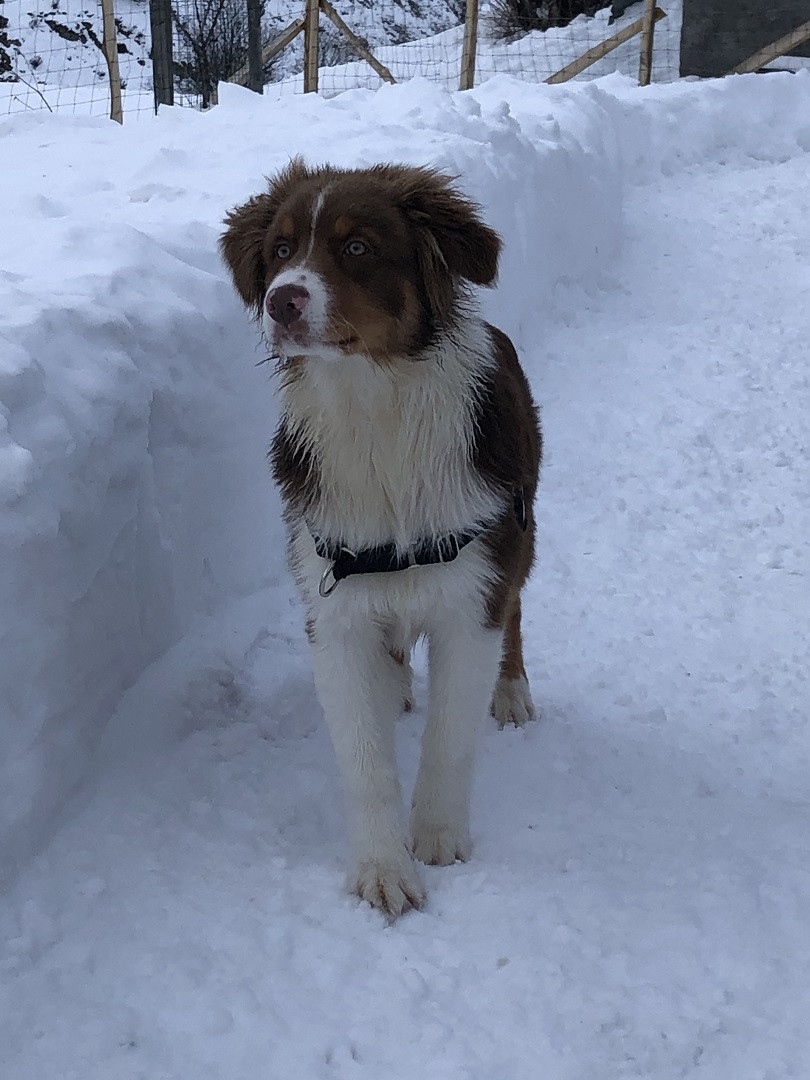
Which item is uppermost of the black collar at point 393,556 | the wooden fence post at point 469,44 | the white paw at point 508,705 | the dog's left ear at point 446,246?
the wooden fence post at point 469,44

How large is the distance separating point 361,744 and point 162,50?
9514 mm

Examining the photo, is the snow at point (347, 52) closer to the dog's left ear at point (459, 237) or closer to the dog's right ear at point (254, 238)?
the dog's right ear at point (254, 238)

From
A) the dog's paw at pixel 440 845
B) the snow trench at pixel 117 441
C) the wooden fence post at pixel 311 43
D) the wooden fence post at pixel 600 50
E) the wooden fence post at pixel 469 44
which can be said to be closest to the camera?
the snow trench at pixel 117 441

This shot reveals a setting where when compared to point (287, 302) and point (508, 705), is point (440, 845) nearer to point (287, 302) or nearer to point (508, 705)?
point (508, 705)

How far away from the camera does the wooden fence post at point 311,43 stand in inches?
445

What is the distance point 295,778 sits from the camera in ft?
10.8

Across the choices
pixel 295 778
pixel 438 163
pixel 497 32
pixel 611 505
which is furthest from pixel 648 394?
pixel 497 32

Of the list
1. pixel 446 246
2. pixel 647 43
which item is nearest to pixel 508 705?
pixel 446 246

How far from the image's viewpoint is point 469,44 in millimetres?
12734

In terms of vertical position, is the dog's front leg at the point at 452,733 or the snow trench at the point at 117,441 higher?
the snow trench at the point at 117,441

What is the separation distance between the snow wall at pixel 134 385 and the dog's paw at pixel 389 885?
2.67ft

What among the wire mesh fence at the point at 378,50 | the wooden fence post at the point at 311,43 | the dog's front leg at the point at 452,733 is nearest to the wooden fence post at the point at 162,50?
the wire mesh fence at the point at 378,50

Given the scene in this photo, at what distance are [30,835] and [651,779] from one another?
1.86 m

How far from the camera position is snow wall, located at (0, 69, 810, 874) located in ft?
9.18
